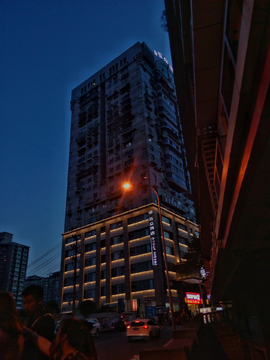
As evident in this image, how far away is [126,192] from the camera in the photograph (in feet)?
203

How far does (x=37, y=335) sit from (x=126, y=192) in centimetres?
5801

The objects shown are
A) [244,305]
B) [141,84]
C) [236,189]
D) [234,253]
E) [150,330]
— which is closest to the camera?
[236,189]

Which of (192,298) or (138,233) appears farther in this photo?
(138,233)

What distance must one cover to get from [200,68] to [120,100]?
7357cm

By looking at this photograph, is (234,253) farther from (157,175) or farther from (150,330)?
(157,175)

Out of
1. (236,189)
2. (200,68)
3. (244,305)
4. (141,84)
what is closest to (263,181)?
(236,189)

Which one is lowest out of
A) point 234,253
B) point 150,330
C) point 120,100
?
point 150,330

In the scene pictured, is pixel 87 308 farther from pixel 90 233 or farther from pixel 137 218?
pixel 137 218

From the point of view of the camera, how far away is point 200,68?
579 centimetres

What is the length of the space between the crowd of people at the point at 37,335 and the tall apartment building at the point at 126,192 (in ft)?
144

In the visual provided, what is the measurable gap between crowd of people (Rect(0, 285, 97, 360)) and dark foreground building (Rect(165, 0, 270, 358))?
382 cm

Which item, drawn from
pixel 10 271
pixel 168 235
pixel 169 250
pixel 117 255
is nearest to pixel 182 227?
pixel 168 235

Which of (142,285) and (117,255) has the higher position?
(117,255)

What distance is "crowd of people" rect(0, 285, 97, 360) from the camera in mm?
3641
